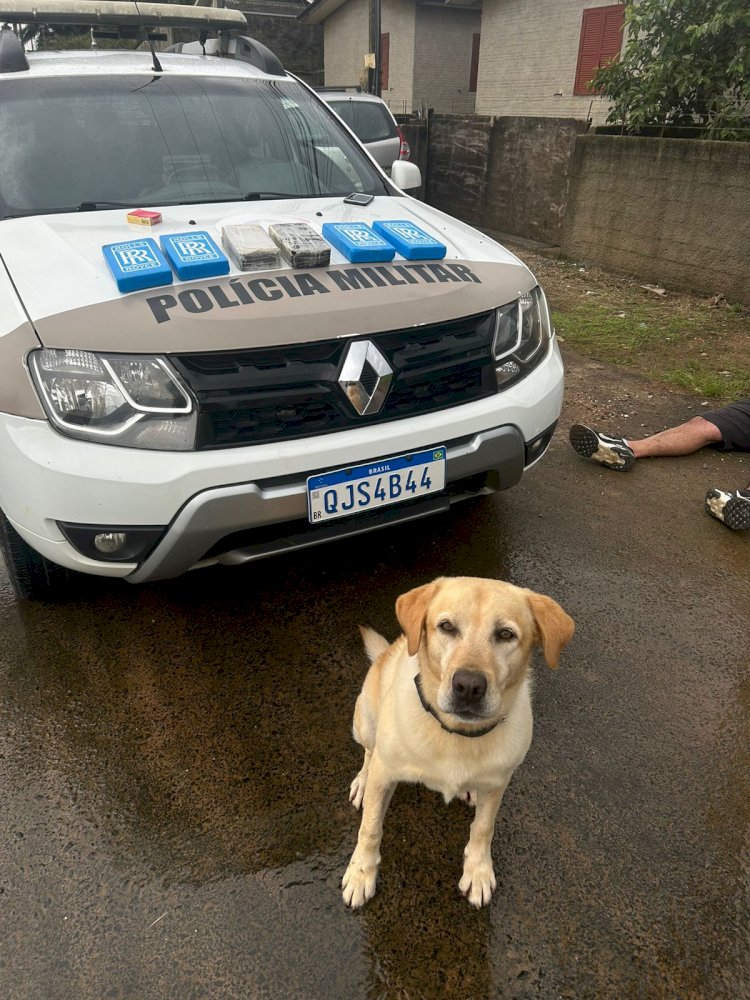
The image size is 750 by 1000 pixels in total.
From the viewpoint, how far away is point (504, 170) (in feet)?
31.7

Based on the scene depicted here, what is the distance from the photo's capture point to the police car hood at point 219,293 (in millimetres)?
1957

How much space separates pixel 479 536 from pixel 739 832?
5.17 feet

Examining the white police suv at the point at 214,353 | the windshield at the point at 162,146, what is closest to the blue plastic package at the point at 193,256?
the white police suv at the point at 214,353

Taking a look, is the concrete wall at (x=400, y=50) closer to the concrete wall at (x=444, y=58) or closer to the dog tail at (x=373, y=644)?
the concrete wall at (x=444, y=58)

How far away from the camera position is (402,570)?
291 centimetres

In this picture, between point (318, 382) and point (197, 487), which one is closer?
point (197, 487)

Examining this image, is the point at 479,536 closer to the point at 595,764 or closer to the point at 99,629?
the point at 595,764

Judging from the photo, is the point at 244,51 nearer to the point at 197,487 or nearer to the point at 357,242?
the point at 357,242

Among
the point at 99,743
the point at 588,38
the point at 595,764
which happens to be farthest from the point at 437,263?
the point at 588,38

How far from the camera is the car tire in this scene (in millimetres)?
2352

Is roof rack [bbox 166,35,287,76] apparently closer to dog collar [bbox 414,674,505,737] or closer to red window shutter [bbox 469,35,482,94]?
dog collar [bbox 414,674,505,737]

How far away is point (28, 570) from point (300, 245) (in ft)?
4.98

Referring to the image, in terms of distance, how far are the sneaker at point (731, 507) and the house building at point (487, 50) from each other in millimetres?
7928

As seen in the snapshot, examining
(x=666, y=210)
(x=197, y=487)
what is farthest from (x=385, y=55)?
(x=197, y=487)
